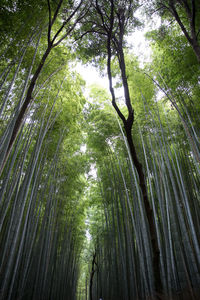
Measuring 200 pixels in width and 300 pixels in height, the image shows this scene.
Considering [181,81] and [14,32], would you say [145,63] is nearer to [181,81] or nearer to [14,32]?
[181,81]

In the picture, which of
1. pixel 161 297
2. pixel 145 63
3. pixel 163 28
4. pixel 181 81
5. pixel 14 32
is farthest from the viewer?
pixel 145 63

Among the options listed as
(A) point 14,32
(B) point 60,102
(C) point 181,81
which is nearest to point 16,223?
(B) point 60,102

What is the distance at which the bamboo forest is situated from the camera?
8.02 feet

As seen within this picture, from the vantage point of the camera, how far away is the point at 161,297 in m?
0.80

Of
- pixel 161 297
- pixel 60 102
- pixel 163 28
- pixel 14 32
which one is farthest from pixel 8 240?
pixel 163 28

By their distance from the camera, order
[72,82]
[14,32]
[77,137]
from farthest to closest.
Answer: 1. [77,137]
2. [72,82]
3. [14,32]

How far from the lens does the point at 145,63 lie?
423cm

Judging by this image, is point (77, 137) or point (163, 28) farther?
point (77, 137)

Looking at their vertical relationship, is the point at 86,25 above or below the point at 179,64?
below

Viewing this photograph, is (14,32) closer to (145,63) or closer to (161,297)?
(145,63)

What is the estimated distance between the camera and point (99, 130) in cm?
461

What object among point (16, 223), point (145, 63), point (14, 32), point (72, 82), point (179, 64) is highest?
point (145, 63)

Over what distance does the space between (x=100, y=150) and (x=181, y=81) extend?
2.51 m

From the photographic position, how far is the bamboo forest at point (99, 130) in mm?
2445
